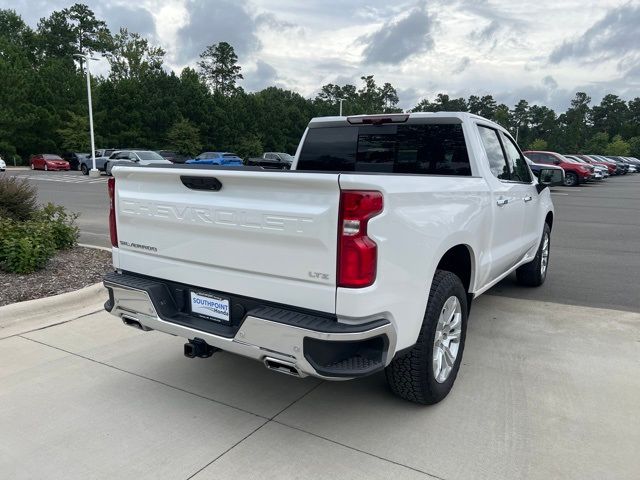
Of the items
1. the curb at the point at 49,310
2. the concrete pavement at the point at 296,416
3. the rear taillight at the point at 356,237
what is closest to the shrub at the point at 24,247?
the curb at the point at 49,310

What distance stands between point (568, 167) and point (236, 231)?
93.2 ft

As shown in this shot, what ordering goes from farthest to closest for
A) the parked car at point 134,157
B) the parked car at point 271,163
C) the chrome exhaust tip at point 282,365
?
1. the parked car at point 134,157
2. the parked car at point 271,163
3. the chrome exhaust tip at point 282,365

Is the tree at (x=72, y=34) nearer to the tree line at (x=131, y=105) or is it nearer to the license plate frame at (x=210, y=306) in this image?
the tree line at (x=131, y=105)

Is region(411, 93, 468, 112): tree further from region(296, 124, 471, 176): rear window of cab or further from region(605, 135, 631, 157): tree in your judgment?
region(296, 124, 471, 176): rear window of cab

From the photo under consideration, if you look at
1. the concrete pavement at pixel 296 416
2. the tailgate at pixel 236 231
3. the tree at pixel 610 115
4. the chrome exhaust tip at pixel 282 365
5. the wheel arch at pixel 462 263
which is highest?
the tree at pixel 610 115

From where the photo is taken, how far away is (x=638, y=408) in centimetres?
348

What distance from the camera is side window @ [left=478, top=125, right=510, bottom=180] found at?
14.8ft

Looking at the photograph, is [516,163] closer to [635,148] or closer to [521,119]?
[635,148]

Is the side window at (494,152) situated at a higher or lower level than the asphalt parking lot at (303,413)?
higher

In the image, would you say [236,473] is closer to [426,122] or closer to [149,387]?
[149,387]

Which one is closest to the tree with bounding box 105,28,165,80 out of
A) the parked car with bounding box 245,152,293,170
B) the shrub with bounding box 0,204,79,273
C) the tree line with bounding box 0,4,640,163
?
the tree line with bounding box 0,4,640,163

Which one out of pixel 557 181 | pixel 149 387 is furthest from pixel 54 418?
pixel 557 181

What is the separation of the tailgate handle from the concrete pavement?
4.90 ft

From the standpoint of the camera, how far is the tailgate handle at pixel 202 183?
10.1 ft
